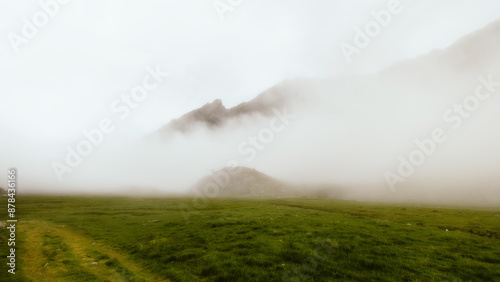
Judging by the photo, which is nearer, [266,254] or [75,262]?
[266,254]

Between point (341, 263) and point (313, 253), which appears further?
point (313, 253)

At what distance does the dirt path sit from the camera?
19203 millimetres

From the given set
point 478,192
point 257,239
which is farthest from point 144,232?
point 478,192

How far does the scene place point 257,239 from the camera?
2488 centimetres

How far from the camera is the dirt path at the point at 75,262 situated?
19203 millimetres

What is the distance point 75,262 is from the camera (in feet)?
74.2

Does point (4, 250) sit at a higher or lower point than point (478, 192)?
higher

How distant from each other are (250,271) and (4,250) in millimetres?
26985

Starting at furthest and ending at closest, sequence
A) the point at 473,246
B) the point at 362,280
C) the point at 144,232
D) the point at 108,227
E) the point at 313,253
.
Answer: the point at 108,227, the point at 144,232, the point at 473,246, the point at 313,253, the point at 362,280

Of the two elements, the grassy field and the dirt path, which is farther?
the dirt path

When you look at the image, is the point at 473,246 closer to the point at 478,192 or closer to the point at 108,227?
the point at 108,227

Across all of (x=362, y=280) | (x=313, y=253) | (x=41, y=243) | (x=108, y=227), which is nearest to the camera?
(x=362, y=280)

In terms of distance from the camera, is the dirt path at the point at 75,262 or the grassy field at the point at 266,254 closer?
the grassy field at the point at 266,254

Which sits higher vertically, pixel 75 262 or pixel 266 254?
pixel 266 254
